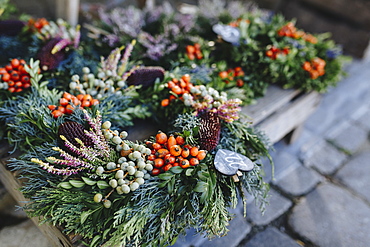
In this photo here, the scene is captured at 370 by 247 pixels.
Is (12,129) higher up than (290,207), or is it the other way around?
(12,129)

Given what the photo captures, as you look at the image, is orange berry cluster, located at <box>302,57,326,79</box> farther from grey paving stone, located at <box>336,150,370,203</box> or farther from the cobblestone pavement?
grey paving stone, located at <box>336,150,370,203</box>

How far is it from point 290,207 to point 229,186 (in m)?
0.93

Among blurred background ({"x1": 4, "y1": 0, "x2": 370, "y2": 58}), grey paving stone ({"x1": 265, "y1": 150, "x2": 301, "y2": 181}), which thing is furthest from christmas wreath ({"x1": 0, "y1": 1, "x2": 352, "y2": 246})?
blurred background ({"x1": 4, "y1": 0, "x2": 370, "y2": 58})

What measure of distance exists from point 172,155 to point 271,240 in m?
0.91

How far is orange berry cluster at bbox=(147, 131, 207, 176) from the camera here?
1.35 m

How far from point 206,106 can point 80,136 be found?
607 mm

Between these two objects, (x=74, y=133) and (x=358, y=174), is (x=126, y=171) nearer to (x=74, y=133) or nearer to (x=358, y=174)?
(x=74, y=133)

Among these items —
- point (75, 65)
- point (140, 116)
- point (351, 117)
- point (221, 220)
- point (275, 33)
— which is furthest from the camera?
point (351, 117)

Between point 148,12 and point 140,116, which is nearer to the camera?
point 140,116

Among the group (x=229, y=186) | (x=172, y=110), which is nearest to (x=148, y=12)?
(x=172, y=110)

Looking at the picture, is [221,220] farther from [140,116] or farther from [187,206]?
[140,116]

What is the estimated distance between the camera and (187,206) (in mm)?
1288

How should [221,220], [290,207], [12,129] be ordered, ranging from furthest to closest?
[290,207]
[12,129]
[221,220]

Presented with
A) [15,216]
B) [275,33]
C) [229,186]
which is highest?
[275,33]
